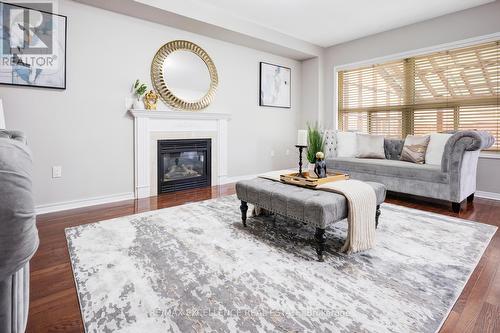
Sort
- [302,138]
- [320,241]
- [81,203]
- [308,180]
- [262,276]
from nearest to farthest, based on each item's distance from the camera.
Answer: [262,276] → [320,241] → [308,180] → [302,138] → [81,203]

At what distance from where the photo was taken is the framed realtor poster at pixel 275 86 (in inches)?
205

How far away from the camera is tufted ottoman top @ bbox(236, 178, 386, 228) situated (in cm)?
191

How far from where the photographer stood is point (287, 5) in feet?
12.6

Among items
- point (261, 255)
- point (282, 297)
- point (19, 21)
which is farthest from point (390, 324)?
point (19, 21)

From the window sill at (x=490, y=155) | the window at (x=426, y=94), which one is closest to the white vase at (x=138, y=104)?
the window at (x=426, y=94)

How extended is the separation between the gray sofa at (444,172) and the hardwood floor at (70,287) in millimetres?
297

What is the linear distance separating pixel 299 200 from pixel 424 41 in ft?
12.6

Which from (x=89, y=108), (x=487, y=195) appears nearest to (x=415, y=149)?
(x=487, y=195)

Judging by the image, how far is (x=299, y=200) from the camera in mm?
2039

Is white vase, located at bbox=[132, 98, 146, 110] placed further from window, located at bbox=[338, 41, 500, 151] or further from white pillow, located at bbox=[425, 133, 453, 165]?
white pillow, located at bbox=[425, 133, 453, 165]

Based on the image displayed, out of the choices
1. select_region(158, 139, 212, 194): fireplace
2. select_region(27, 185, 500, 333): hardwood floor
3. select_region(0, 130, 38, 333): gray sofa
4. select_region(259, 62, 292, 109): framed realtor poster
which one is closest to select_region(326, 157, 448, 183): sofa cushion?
select_region(27, 185, 500, 333): hardwood floor

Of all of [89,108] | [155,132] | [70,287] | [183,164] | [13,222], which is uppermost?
[89,108]

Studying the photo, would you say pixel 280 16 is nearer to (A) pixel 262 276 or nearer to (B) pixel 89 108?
(B) pixel 89 108

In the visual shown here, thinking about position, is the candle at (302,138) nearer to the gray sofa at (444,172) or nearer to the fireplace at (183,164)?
the gray sofa at (444,172)
